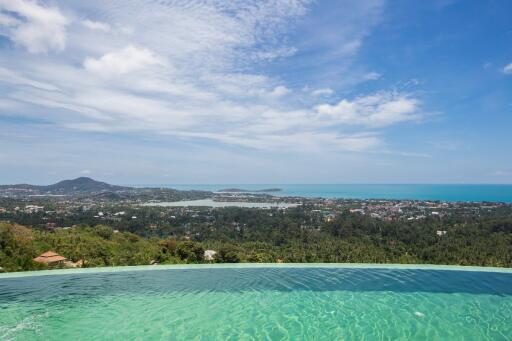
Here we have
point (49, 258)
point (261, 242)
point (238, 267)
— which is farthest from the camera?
point (261, 242)

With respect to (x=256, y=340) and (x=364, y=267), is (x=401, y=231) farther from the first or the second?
(x=256, y=340)

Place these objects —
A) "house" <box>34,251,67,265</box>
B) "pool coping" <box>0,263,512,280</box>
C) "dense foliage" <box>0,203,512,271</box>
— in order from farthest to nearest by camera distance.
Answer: "dense foliage" <box>0,203,512,271</box> < "house" <box>34,251,67,265</box> < "pool coping" <box>0,263,512,280</box>

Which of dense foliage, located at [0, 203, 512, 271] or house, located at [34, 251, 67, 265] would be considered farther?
dense foliage, located at [0, 203, 512, 271]

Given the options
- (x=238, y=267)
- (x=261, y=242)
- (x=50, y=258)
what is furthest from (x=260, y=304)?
(x=261, y=242)

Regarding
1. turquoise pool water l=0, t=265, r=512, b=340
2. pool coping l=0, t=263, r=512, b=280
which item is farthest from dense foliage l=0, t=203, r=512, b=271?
turquoise pool water l=0, t=265, r=512, b=340

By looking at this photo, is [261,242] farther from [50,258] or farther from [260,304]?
[260,304]

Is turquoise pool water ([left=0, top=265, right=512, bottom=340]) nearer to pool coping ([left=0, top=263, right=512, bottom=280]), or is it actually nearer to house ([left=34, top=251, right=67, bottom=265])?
pool coping ([left=0, top=263, right=512, bottom=280])

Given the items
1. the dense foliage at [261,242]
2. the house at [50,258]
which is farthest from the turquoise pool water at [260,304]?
the dense foliage at [261,242]

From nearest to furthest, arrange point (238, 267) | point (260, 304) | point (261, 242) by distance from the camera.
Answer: point (260, 304) < point (238, 267) < point (261, 242)

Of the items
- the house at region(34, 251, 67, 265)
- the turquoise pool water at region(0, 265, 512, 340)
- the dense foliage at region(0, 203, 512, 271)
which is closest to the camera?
the turquoise pool water at region(0, 265, 512, 340)
